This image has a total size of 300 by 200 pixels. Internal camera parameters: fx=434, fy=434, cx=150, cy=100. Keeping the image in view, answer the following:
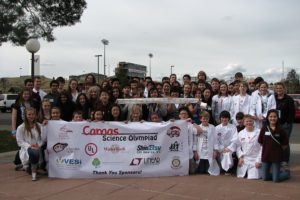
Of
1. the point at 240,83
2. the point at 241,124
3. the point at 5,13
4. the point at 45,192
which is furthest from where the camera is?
the point at 5,13

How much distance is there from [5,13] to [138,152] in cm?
1239

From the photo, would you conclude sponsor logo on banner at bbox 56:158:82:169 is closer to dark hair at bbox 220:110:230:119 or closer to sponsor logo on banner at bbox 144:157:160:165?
sponsor logo on banner at bbox 144:157:160:165

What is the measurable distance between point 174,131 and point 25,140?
293 cm

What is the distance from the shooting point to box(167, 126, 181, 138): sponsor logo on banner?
871 cm

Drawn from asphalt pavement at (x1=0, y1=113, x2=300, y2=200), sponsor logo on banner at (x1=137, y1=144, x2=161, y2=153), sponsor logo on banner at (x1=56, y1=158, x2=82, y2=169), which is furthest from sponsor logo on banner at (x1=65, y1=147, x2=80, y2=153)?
sponsor logo on banner at (x1=137, y1=144, x2=161, y2=153)

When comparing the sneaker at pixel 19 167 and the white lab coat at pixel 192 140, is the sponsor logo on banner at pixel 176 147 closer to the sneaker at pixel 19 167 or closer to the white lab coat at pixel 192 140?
the white lab coat at pixel 192 140

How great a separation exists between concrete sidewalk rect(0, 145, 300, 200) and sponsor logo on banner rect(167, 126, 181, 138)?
89cm

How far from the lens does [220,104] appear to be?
32.4ft

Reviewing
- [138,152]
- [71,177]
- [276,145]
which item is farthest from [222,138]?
[71,177]

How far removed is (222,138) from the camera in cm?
890

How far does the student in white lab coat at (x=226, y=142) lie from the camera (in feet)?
28.2

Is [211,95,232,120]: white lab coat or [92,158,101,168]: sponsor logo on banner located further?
[211,95,232,120]: white lab coat

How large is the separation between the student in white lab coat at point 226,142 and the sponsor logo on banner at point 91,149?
245 centimetres

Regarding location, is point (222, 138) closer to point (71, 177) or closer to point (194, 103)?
point (194, 103)
